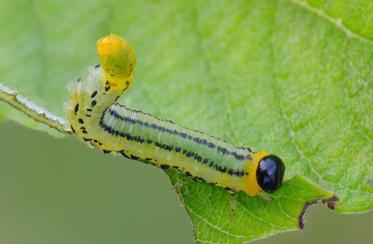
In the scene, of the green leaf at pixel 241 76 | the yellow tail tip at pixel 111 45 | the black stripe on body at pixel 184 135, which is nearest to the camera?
the yellow tail tip at pixel 111 45

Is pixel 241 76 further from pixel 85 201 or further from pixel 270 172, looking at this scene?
pixel 85 201

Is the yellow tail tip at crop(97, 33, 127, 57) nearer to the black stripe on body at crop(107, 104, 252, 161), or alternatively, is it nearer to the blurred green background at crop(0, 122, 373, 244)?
the black stripe on body at crop(107, 104, 252, 161)

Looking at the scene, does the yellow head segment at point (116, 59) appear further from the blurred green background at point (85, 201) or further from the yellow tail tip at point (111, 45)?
the blurred green background at point (85, 201)

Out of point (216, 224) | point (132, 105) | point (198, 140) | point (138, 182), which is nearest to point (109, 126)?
point (132, 105)

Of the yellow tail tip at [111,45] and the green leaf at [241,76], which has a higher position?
the green leaf at [241,76]

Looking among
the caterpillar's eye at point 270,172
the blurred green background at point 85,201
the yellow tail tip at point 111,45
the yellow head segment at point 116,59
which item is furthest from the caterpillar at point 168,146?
the blurred green background at point 85,201

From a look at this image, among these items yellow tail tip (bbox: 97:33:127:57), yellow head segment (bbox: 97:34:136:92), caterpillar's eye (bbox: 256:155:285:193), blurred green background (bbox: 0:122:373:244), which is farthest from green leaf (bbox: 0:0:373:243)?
blurred green background (bbox: 0:122:373:244)

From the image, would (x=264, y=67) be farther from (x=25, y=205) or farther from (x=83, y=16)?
(x=25, y=205)

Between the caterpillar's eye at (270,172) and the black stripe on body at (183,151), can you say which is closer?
the caterpillar's eye at (270,172)
